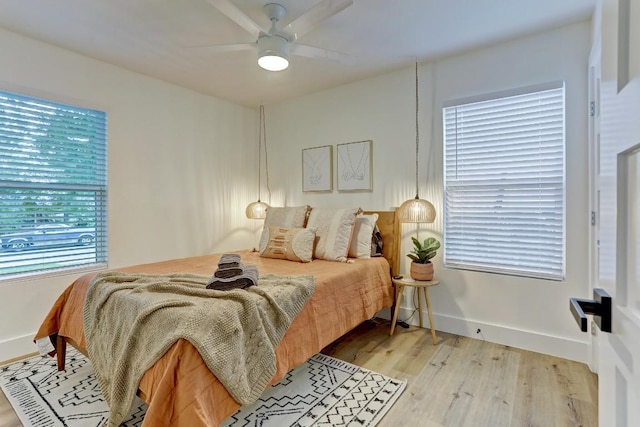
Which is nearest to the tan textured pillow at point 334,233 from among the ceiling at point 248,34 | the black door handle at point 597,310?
the ceiling at point 248,34

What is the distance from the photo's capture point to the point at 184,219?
3.70 m

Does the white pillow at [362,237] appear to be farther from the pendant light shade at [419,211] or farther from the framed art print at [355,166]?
the framed art print at [355,166]

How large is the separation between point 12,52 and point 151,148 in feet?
4.01

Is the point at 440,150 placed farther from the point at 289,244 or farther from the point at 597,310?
the point at 597,310

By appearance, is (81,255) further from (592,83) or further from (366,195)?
(592,83)

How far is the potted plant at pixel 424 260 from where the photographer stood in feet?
9.25

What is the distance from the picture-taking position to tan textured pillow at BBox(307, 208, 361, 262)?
2.99 metres

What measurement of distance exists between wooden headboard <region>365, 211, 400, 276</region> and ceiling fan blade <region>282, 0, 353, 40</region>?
1930mm

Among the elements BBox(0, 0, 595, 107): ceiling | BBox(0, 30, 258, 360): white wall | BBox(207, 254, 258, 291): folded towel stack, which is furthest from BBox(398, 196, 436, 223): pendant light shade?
BBox(0, 30, 258, 360): white wall

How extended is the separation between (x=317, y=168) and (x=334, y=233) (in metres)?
1.11

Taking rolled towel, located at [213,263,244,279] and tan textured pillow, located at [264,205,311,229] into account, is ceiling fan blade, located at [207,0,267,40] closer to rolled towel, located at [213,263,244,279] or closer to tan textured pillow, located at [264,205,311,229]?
rolled towel, located at [213,263,244,279]

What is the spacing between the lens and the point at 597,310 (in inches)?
29.1

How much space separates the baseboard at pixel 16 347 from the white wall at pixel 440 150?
2.88 m

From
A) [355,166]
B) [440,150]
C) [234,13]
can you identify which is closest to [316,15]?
[234,13]
